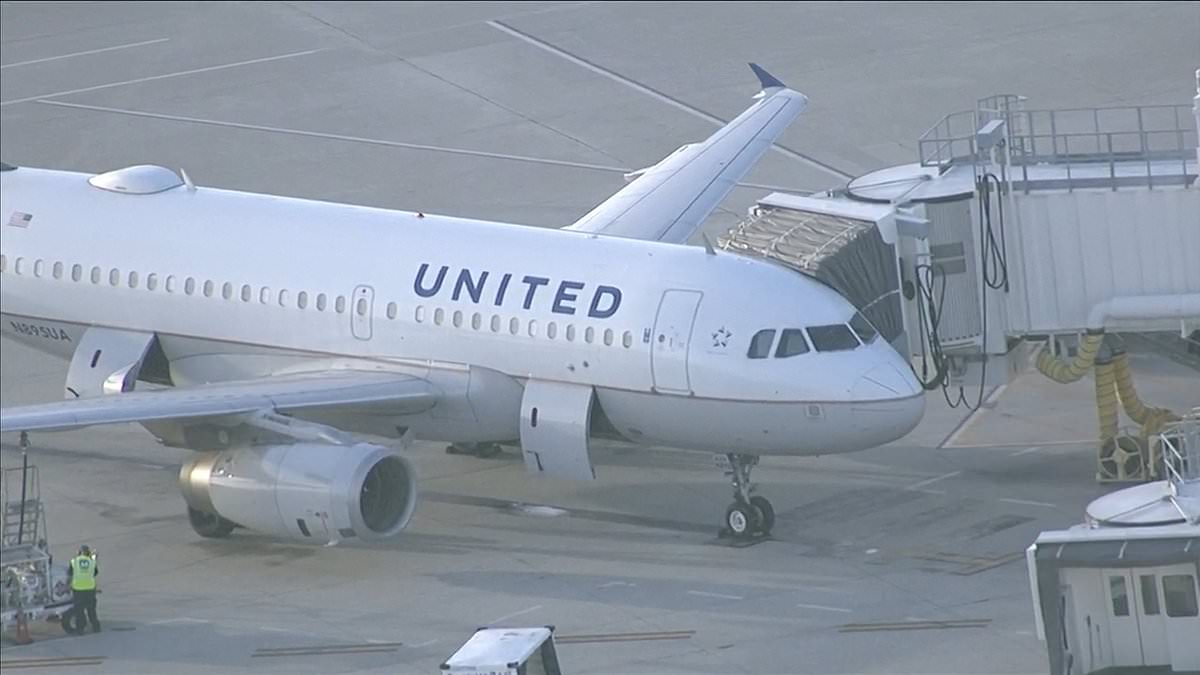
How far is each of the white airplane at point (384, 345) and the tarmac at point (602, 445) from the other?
137 cm

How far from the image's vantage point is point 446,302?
36.8 meters

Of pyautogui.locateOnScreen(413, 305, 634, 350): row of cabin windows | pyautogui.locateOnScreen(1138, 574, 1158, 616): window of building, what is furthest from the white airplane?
pyautogui.locateOnScreen(1138, 574, 1158, 616): window of building

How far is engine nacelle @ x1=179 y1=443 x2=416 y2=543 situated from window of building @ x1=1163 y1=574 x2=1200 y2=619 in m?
11.7

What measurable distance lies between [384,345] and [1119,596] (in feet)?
43.6

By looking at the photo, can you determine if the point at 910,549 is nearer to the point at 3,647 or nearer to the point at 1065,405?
the point at 1065,405

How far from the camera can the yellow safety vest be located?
3241cm

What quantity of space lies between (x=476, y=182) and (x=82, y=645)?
79.0 feet

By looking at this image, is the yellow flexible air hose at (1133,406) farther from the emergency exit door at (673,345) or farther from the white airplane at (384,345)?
the emergency exit door at (673,345)

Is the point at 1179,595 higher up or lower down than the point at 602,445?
lower down

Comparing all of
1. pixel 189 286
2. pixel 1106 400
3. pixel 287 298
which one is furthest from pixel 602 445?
pixel 1106 400

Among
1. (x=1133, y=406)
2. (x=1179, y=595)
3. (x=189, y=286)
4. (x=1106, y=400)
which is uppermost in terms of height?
(x=189, y=286)

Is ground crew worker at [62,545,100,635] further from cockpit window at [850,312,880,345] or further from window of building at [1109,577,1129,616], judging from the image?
window of building at [1109,577,1129,616]

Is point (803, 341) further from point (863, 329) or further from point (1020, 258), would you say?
point (1020, 258)

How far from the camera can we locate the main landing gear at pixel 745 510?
35.3 meters
